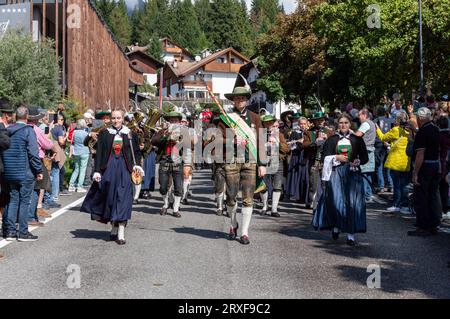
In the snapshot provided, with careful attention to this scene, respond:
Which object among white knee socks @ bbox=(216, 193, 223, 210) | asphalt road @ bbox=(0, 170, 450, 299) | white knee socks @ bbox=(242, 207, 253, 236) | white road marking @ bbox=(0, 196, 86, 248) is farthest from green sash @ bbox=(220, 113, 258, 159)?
white knee socks @ bbox=(216, 193, 223, 210)

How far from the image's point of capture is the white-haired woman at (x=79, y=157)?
59.8 feet

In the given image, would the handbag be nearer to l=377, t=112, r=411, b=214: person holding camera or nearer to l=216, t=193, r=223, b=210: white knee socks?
l=216, t=193, r=223, b=210: white knee socks

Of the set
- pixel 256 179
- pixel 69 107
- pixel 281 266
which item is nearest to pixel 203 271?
pixel 281 266

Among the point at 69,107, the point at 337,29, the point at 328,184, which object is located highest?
the point at 337,29

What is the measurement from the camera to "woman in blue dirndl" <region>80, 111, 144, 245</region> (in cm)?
1027

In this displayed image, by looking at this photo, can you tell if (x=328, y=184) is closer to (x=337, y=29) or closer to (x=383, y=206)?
(x=383, y=206)

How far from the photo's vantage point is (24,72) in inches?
1058

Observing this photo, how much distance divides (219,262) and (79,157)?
413 inches

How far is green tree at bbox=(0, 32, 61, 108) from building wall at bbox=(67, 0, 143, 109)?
142 inches

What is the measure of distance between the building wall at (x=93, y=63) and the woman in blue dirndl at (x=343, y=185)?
2129 cm

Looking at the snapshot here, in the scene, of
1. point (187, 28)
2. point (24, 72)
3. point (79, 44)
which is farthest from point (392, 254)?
point (187, 28)

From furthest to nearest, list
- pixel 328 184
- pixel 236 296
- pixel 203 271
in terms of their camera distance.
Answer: pixel 328 184, pixel 203 271, pixel 236 296

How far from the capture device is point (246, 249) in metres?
9.45
